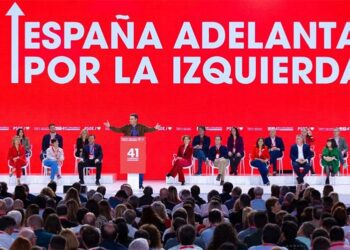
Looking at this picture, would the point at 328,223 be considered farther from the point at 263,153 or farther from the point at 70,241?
the point at 263,153

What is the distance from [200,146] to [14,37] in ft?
14.1

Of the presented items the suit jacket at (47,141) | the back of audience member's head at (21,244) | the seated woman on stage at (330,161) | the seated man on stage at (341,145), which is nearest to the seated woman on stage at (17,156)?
the suit jacket at (47,141)

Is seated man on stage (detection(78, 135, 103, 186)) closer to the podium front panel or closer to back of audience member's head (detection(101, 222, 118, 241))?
the podium front panel

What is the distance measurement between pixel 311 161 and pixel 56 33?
18.1ft

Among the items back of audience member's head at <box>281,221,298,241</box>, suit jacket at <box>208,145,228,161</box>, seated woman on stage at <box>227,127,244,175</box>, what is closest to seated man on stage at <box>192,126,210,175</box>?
suit jacket at <box>208,145,228,161</box>

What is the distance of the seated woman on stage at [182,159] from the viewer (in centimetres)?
1686

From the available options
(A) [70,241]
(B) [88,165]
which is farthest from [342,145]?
(A) [70,241]

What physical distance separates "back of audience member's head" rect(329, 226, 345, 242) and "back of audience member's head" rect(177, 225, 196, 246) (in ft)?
3.65

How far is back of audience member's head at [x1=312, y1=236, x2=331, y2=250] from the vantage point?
6938mm

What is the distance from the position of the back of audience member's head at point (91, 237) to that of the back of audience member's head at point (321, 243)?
1.64m

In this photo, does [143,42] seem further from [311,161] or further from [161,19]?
[311,161]

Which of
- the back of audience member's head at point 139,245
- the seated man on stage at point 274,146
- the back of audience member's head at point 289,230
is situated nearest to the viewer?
the back of audience member's head at point 139,245

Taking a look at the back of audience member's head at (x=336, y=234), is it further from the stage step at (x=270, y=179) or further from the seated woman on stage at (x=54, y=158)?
the seated woman on stage at (x=54, y=158)

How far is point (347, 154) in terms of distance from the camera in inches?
696
